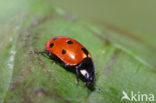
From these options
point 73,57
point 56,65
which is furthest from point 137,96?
point 56,65

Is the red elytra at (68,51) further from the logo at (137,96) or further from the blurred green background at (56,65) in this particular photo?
the logo at (137,96)

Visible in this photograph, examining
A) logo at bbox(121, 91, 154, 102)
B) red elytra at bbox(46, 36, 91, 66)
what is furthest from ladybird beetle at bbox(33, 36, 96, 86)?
logo at bbox(121, 91, 154, 102)

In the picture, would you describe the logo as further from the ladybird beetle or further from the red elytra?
the red elytra

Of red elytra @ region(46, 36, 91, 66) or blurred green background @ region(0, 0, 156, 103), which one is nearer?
blurred green background @ region(0, 0, 156, 103)

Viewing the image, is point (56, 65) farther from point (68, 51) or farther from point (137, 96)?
point (137, 96)

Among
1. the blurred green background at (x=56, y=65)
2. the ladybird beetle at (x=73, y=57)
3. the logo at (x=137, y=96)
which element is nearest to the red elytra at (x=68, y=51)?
the ladybird beetle at (x=73, y=57)

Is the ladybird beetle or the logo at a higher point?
the ladybird beetle
